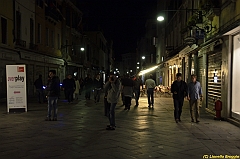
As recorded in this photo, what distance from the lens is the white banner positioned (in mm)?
13078

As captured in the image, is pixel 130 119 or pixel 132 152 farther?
pixel 130 119

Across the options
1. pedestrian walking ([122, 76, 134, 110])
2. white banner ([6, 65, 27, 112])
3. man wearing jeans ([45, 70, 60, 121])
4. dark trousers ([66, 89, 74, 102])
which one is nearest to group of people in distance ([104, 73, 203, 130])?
man wearing jeans ([45, 70, 60, 121])

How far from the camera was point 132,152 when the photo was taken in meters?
6.64

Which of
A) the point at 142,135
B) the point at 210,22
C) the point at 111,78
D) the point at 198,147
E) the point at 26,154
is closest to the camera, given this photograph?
the point at 26,154

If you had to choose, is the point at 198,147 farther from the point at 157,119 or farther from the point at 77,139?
the point at 157,119

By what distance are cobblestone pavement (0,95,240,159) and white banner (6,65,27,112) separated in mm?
1807

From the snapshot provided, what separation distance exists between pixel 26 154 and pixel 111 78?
3819 mm

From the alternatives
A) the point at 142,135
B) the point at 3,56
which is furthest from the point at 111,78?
the point at 3,56

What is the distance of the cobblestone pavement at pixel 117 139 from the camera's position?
6.51m

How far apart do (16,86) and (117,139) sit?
6.92 metres

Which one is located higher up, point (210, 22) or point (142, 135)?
point (210, 22)

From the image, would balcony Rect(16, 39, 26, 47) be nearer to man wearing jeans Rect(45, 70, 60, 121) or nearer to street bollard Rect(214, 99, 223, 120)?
man wearing jeans Rect(45, 70, 60, 121)

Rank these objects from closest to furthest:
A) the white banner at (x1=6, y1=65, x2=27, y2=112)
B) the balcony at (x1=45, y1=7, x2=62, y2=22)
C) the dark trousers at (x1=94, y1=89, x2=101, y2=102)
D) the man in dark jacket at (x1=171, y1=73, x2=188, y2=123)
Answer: the man in dark jacket at (x1=171, y1=73, x2=188, y2=123)
the white banner at (x1=6, y1=65, x2=27, y2=112)
the dark trousers at (x1=94, y1=89, x2=101, y2=102)
the balcony at (x1=45, y1=7, x2=62, y2=22)

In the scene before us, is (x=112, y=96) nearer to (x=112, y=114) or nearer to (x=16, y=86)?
(x=112, y=114)
